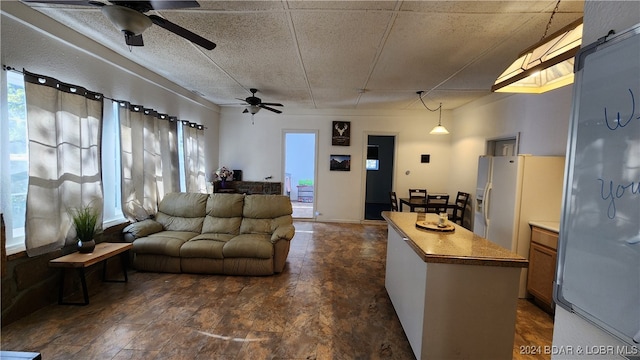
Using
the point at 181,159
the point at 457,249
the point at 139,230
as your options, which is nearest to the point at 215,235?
the point at 139,230

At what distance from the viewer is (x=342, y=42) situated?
2.68m

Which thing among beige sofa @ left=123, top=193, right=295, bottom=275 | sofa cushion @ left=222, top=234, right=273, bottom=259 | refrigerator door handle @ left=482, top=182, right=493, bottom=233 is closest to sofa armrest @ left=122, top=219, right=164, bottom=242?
beige sofa @ left=123, top=193, right=295, bottom=275

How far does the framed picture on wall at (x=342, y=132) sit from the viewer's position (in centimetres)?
616

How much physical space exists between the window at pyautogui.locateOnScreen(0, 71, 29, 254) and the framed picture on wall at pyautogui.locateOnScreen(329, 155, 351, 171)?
493cm

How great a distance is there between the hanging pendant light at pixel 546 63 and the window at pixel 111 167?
4297 millimetres

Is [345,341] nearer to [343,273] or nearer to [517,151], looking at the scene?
[343,273]

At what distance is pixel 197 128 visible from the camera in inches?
201

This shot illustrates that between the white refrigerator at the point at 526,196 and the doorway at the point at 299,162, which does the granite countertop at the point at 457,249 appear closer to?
the white refrigerator at the point at 526,196

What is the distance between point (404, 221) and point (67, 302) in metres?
3.45

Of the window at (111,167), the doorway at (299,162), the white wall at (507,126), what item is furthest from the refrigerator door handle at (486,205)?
the doorway at (299,162)

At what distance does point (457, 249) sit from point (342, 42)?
2251 mm

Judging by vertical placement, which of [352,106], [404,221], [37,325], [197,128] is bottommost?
[37,325]

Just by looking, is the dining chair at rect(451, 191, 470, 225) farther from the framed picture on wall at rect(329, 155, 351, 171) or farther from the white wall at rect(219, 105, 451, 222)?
the framed picture on wall at rect(329, 155, 351, 171)

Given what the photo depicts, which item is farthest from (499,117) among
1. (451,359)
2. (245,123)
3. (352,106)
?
(245,123)
